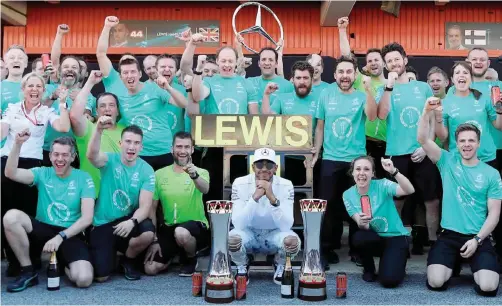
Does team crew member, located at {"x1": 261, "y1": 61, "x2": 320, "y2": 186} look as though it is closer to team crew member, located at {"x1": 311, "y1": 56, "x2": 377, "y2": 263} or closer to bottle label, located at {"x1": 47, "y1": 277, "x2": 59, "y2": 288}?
team crew member, located at {"x1": 311, "y1": 56, "x2": 377, "y2": 263}

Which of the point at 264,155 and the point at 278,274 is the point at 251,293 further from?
the point at 264,155

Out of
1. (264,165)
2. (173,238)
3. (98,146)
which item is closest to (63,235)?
(98,146)

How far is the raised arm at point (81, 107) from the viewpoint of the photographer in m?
5.20

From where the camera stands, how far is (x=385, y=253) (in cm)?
495

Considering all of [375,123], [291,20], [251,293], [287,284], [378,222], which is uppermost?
[291,20]

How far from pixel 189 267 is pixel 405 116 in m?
2.57

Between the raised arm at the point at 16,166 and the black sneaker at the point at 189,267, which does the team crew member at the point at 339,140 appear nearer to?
the black sneaker at the point at 189,267

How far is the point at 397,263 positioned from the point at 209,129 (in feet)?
6.83

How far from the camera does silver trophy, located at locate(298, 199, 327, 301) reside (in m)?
4.33

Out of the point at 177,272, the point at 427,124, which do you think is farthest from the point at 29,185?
the point at 427,124

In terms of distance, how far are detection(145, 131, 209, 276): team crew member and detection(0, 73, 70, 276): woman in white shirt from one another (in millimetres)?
1023

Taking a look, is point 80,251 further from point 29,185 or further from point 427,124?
point 427,124

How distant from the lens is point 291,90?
6.45 metres

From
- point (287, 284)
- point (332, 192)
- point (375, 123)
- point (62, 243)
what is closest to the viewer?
point (287, 284)
